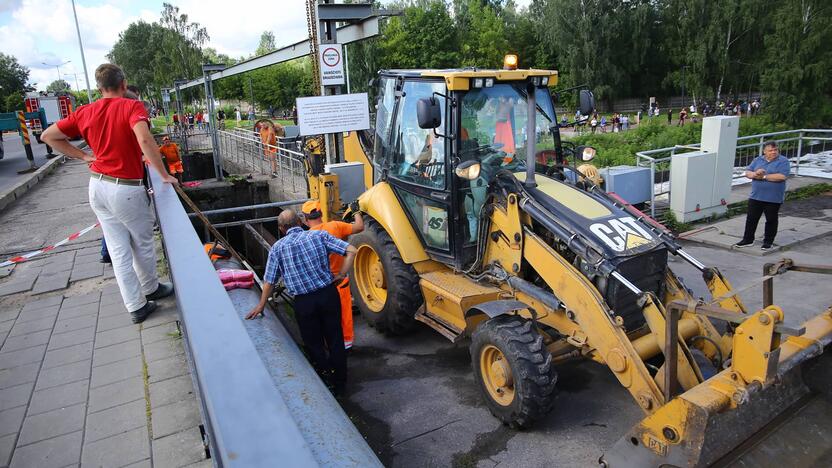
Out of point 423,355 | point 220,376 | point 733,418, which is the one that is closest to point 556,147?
point 423,355

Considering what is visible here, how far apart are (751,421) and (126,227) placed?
4298mm

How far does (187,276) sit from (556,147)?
4.37 m

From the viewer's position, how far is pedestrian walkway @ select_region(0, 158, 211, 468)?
2654 millimetres

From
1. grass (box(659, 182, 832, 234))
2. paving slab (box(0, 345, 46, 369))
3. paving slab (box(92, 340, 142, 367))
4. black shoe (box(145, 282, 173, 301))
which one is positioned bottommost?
grass (box(659, 182, 832, 234))

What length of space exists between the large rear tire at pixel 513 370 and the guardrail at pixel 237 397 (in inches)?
64.8

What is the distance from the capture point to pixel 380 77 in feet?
19.9

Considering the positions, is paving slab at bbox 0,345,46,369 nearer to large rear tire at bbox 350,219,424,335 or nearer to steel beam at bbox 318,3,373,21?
large rear tire at bbox 350,219,424,335

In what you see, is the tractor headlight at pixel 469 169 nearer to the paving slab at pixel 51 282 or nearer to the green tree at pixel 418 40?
the paving slab at pixel 51 282

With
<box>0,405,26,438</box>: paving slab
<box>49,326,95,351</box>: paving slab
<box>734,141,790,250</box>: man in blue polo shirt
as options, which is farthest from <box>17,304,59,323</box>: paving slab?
<box>734,141,790,250</box>: man in blue polo shirt

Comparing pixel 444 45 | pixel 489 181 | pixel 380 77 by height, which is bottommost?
pixel 489 181

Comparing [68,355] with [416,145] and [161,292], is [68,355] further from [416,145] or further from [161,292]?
[416,145]

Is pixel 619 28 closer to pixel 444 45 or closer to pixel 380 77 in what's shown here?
pixel 444 45

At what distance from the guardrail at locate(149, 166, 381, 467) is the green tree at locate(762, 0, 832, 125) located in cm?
3096

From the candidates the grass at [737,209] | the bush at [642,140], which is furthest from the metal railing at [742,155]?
the bush at [642,140]
